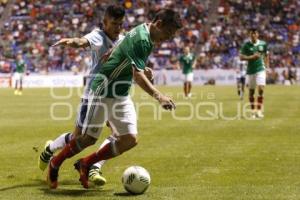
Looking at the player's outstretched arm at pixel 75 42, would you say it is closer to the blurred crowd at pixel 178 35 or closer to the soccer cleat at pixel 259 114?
the soccer cleat at pixel 259 114

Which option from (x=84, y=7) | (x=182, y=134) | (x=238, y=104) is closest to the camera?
(x=182, y=134)

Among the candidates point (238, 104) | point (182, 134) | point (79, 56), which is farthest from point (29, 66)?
point (182, 134)

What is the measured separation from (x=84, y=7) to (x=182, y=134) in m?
42.8

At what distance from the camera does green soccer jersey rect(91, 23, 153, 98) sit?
7770 mm

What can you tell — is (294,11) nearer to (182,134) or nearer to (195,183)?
(182,134)

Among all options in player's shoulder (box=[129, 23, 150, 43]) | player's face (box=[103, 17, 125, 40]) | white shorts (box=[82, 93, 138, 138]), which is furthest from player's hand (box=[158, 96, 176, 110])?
player's face (box=[103, 17, 125, 40])

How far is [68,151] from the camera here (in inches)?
338

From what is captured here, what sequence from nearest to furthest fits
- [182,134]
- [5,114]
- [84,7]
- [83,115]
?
1. [83,115]
2. [182,134]
3. [5,114]
4. [84,7]

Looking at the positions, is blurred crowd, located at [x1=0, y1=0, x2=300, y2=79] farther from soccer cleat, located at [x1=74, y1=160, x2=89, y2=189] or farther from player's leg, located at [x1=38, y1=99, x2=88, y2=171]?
soccer cleat, located at [x1=74, y1=160, x2=89, y2=189]

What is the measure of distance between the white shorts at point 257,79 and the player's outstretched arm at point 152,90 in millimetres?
13375

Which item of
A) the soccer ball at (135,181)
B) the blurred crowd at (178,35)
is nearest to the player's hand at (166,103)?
the soccer ball at (135,181)

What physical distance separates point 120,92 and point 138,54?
0.76m

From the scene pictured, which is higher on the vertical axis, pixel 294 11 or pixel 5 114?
pixel 294 11

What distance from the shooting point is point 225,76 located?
4956 cm
